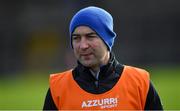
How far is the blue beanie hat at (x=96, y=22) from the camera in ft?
18.7

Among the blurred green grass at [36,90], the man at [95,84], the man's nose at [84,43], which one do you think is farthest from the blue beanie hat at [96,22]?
the blurred green grass at [36,90]

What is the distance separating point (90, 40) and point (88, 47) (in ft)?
0.20

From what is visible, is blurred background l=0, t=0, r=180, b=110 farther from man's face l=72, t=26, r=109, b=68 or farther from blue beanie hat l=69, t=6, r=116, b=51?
man's face l=72, t=26, r=109, b=68

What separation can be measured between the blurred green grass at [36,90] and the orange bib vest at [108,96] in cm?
708

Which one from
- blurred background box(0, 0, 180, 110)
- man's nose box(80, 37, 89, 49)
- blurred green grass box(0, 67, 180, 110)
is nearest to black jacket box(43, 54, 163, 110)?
man's nose box(80, 37, 89, 49)

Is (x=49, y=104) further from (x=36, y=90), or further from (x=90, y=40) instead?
(x=36, y=90)

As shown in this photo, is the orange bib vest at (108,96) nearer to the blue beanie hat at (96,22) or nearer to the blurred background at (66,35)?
the blue beanie hat at (96,22)

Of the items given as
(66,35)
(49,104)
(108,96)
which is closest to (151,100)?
(108,96)

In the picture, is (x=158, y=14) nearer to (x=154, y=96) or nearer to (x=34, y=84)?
(x=34, y=84)

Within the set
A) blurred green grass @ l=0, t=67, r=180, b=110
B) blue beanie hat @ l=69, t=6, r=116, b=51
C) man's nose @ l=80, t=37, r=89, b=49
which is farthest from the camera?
blurred green grass @ l=0, t=67, r=180, b=110

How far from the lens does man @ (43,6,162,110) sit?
5641mm

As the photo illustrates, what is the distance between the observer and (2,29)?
27.2m

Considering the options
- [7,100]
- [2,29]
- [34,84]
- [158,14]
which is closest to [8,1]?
[2,29]

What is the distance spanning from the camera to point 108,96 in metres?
5.68
